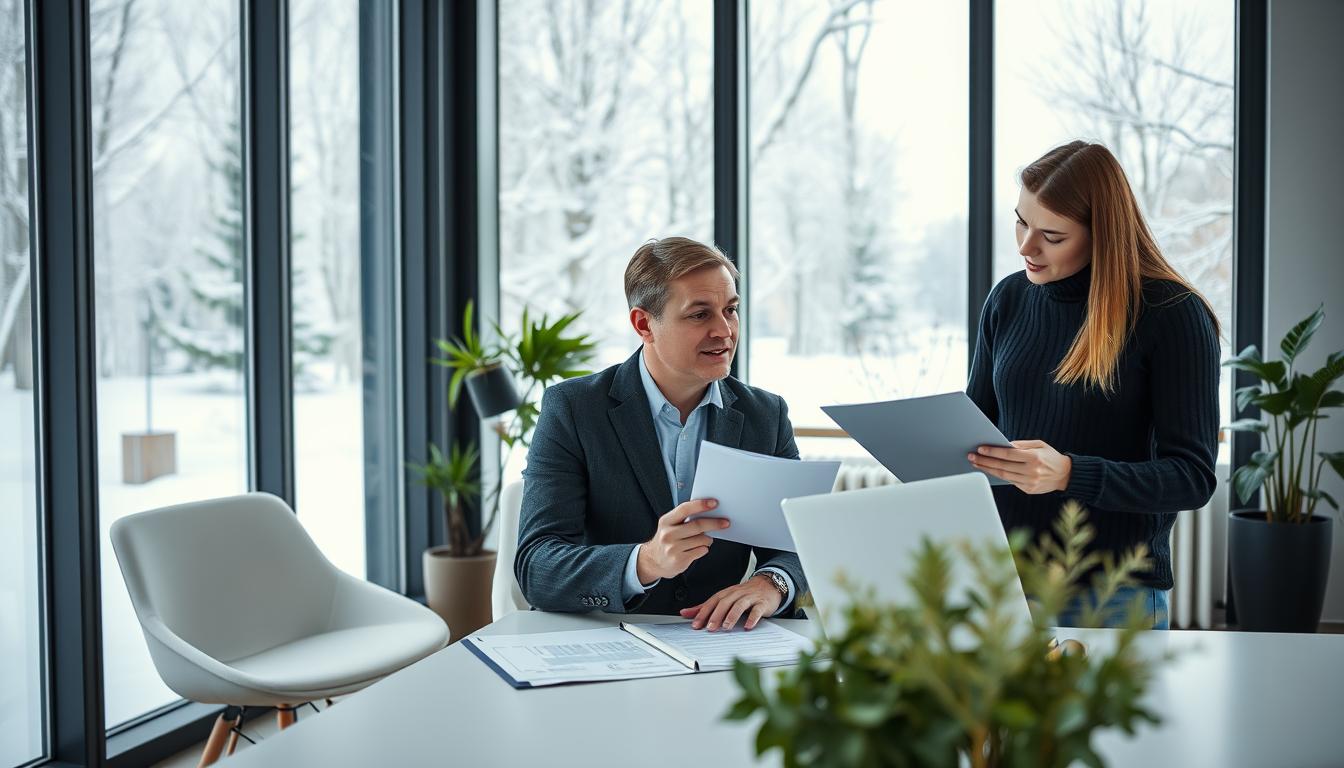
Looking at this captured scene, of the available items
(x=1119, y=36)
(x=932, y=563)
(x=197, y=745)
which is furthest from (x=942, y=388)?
(x=932, y=563)

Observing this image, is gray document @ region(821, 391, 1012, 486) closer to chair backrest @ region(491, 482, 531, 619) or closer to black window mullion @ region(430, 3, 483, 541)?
chair backrest @ region(491, 482, 531, 619)

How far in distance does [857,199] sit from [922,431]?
287cm

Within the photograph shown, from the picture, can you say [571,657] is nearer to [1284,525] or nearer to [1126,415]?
[1126,415]

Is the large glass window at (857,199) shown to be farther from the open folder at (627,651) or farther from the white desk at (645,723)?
the white desk at (645,723)

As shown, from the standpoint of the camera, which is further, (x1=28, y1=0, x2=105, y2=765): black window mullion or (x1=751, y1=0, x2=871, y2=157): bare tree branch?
(x1=751, y1=0, x2=871, y2=157): bare tree branch

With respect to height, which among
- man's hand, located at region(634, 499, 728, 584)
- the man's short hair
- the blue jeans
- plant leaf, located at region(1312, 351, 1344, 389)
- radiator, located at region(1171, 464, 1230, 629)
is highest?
the man's short hair

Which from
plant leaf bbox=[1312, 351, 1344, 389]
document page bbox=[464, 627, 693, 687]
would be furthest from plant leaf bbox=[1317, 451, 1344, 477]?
document page bbox=[464, 627, 693, 687]

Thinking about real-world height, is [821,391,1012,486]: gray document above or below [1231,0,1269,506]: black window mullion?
below

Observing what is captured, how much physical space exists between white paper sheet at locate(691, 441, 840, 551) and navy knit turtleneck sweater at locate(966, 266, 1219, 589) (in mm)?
521

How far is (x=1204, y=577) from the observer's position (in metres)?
4.15

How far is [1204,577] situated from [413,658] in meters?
3.05

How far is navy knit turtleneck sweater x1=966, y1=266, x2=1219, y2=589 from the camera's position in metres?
1.85

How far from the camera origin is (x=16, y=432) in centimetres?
264

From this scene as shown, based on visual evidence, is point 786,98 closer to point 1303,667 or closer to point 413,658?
point 413,658
